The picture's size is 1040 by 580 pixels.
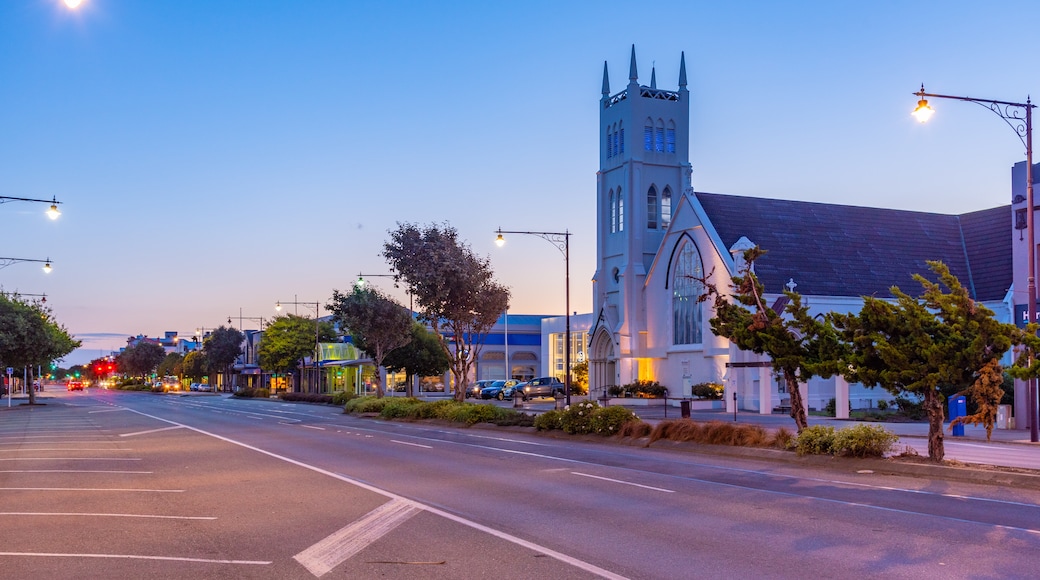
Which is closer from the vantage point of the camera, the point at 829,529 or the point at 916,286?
the point at 829,529

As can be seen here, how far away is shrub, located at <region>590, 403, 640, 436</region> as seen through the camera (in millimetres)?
27984

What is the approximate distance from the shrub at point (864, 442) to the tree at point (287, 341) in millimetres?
75419

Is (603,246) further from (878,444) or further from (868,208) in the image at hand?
(878,444)

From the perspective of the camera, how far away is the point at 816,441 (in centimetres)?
2077

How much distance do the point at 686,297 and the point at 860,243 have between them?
1081 cm

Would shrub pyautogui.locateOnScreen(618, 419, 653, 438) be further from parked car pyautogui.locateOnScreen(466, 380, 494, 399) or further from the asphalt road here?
parked car pyautogui.locateOnScreen(466, 380, 494, 399)

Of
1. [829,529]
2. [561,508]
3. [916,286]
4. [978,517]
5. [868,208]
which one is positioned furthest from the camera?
[868,208]

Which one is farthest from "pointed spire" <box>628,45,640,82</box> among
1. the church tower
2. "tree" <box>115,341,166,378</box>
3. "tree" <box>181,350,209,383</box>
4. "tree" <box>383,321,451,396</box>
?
"tree" <box>115,341,166,378</box>

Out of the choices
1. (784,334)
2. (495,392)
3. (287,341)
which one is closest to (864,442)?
(784,334)

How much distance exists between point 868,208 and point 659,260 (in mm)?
13777

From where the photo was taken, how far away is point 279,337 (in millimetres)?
91750

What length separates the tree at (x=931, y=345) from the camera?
58.5ft

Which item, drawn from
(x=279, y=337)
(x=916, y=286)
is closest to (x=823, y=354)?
(x=916, y=286)

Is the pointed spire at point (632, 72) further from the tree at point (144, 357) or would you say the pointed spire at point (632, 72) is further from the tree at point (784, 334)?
the tree at point (144, 357)
